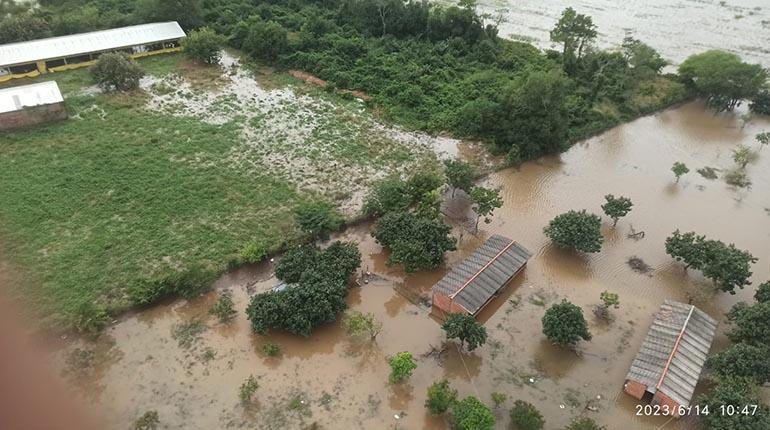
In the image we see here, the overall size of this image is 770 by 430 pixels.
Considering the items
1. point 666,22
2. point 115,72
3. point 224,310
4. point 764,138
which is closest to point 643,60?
point 764,138

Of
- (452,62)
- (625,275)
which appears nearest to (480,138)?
(452,62)

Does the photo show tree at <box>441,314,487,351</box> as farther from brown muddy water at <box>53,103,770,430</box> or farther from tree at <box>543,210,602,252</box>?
tree at <box>543,210,602,252</box>

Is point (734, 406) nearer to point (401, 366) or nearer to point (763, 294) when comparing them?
point (763, 294)

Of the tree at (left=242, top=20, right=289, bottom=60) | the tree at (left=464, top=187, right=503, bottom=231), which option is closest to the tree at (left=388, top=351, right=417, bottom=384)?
the tree at (left=464, top=187, right=503, bottom=231)

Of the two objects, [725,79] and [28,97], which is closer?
[28,97]

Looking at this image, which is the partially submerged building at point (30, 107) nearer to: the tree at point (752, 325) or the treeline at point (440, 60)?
the treeline at point (440, 60)
